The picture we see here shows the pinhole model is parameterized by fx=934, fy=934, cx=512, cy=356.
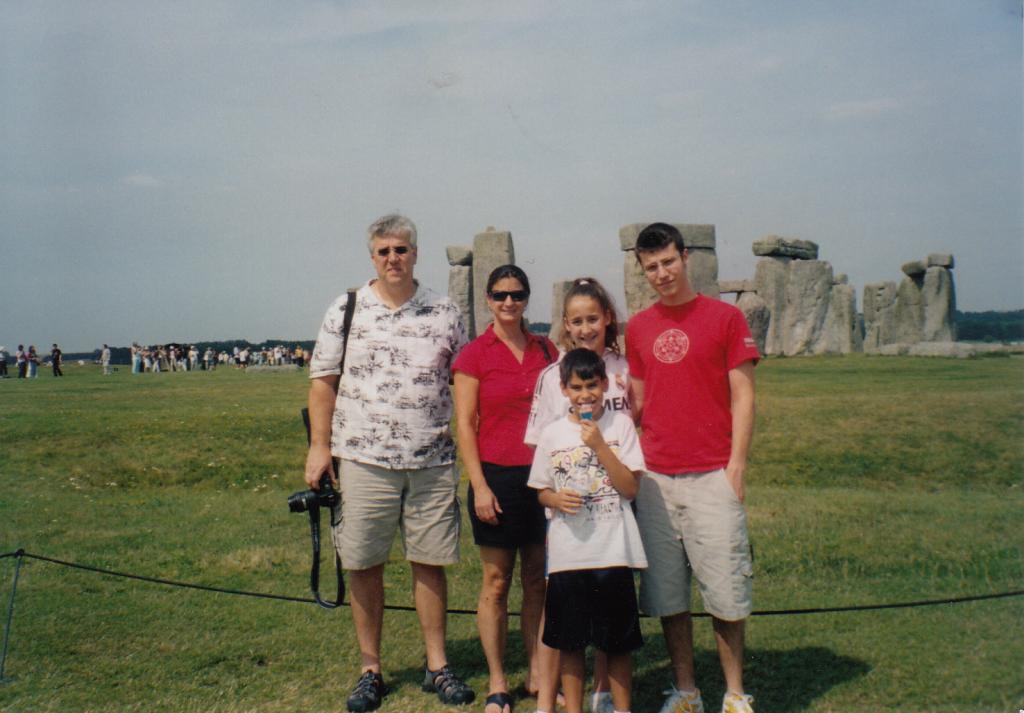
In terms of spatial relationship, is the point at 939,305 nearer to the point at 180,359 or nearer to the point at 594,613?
the point at 594,613

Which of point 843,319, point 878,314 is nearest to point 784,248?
point 843,319

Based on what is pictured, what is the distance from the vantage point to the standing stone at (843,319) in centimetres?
2398

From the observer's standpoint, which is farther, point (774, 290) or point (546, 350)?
point (774, 290)

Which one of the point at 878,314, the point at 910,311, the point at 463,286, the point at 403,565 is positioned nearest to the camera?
the point at 403,565

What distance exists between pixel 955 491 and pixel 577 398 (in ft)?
18.5

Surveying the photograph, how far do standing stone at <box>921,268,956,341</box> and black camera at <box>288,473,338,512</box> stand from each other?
69.6 feet

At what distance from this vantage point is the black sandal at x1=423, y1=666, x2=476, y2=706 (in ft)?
12.8

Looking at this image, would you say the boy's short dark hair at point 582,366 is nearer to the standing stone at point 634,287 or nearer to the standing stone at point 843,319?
the standing stone at point 634,287

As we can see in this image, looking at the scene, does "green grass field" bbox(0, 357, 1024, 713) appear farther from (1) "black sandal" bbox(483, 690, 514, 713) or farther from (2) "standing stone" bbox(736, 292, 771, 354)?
(2) "standing stone" bbox(736, 292, 771, 354)

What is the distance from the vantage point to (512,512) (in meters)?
3.73

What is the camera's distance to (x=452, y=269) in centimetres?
2062

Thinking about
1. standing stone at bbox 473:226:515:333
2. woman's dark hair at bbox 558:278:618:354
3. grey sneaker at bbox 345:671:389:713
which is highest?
standing stone at bbox 473:226:515:333

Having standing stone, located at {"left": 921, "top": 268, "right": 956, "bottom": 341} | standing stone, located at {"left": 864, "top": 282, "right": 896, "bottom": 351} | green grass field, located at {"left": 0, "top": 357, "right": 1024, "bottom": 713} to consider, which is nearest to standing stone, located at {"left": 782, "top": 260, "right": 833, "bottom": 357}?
standing stone, located at {"left": 921, "top": 268, "right": 956, "bottom": 341}

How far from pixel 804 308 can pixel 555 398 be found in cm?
2025
